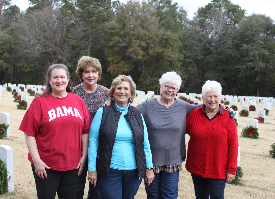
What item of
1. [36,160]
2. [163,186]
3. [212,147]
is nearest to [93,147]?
[36,160]

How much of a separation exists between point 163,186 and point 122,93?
1124 millimetres

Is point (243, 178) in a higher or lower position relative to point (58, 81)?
lower

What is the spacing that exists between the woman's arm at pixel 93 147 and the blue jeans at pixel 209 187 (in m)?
1.23

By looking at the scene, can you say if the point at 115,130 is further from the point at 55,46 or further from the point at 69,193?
the point at 55,46

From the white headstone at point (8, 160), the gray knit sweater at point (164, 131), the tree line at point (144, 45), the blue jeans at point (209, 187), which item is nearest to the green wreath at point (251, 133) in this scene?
the blue jeans at point (209, 187)

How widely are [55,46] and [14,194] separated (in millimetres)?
36203

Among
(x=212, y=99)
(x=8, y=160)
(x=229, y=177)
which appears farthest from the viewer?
(x=8, y=160)

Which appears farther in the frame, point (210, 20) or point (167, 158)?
point (210, 20)

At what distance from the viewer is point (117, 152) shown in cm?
263

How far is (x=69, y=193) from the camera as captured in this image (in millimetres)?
2689

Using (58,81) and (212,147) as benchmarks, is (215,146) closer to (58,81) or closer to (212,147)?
(212,147)

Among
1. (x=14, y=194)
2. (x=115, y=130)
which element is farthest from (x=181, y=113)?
(x=14, y=194)

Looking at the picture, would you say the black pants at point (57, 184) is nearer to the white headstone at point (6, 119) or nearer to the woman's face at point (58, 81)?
the woman's face at point (58, 81)

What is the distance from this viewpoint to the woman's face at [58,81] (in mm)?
2674
